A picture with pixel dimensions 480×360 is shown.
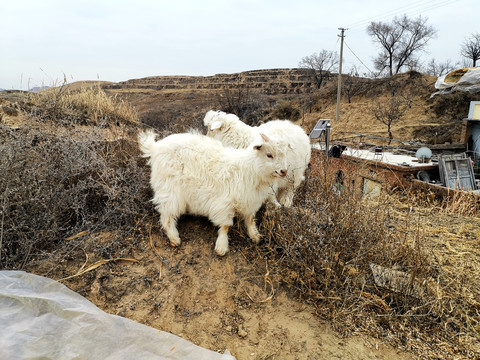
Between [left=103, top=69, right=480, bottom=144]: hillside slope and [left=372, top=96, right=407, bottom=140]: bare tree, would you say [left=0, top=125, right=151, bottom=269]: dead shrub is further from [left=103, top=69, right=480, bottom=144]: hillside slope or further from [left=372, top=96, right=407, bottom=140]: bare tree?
[left=372, top=96, right=407, bottom=140]: bare tree

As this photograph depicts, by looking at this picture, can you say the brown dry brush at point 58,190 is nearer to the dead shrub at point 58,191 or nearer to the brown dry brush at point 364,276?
the dead shrub at point 58,191

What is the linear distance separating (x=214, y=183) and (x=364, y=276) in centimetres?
187

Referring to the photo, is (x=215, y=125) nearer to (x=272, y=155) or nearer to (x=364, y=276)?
(x=272, y=155)

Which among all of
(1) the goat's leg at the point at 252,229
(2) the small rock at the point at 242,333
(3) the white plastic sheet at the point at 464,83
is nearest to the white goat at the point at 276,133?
(1) the goat's leg at the point at 252,229

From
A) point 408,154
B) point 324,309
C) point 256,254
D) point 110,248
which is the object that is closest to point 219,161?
point 256,254

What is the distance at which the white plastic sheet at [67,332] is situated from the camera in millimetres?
1933

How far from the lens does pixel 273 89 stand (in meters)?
47.6

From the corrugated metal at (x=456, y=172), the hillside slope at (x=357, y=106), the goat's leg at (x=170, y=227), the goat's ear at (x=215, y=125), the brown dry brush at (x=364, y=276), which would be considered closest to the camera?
the brown dry brush at (x=364, y=276)

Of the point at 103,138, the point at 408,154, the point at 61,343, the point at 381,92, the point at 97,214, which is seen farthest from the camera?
the point at 381,92

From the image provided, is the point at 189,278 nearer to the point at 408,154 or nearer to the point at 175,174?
the point at 175,174

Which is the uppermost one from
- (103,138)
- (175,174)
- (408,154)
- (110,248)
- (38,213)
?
(103,138)

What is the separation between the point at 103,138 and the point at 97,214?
5.13 ft

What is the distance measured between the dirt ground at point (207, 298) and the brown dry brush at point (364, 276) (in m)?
0.18

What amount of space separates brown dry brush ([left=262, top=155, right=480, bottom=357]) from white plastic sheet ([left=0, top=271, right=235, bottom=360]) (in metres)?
1.14
